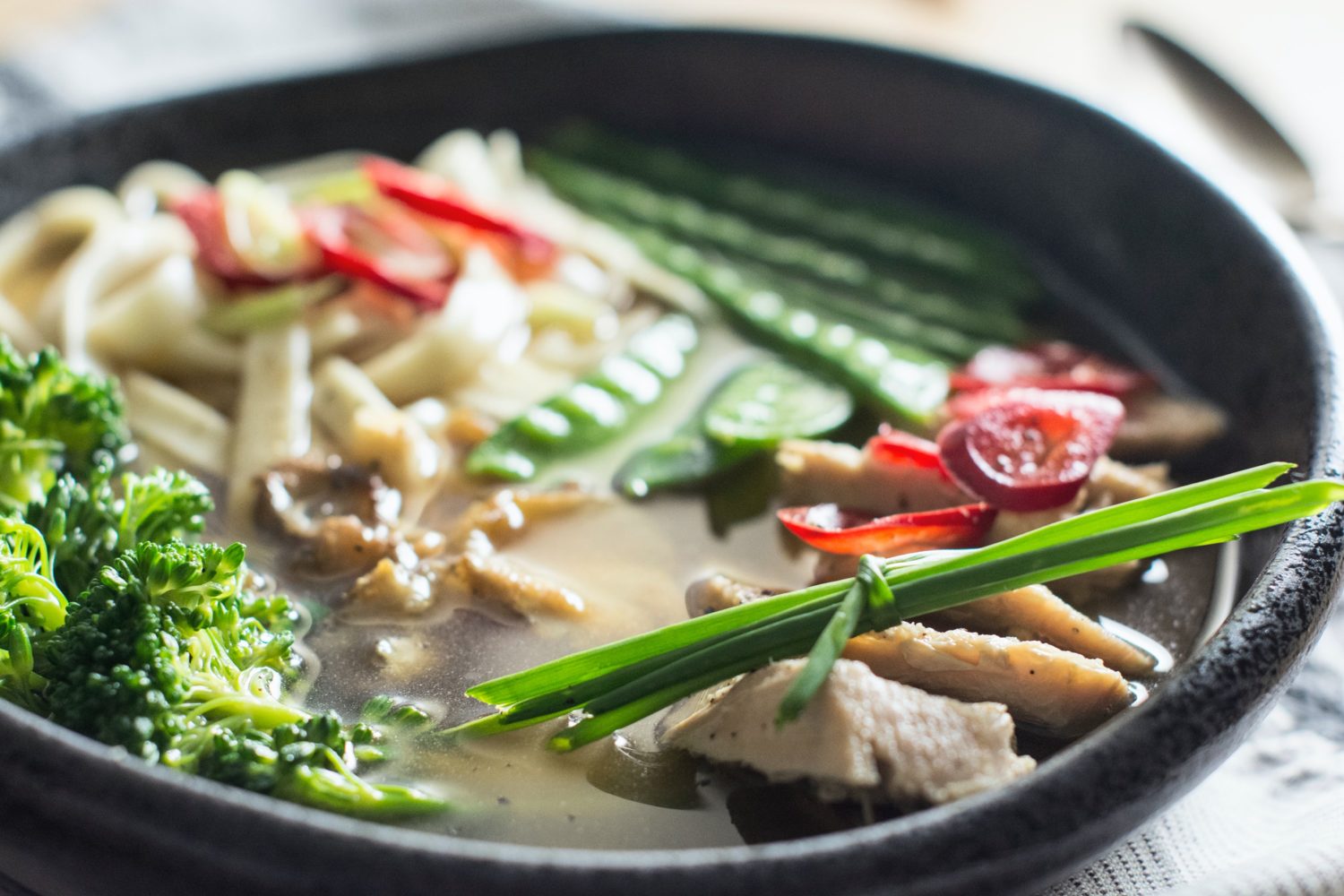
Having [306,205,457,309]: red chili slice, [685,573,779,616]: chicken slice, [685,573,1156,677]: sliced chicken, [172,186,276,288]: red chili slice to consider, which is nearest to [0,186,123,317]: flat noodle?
[172,186,276,288]: red chili slice

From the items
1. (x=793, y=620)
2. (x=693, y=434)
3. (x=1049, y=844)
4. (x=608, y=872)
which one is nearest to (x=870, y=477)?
(x=693, y=434)

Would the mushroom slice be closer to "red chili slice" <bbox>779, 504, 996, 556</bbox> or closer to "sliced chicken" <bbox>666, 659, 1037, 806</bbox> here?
"red chili slice" <bbox>779, 504, 996, 556</bbox>

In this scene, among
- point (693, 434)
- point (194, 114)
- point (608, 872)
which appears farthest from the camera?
point (194, 114)

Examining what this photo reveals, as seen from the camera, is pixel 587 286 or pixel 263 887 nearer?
Answer: pixel 263 887

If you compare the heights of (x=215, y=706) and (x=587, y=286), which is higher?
(x=587, y=286)

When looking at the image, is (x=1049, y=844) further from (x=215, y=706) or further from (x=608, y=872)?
(x=215, y=706)

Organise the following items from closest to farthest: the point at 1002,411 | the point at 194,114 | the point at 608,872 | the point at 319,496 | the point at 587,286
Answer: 1. the point at 608,872
2. the point at 1002,411
3. the point at 319,496
4. the point at 587,286
5. the point at 194,114
